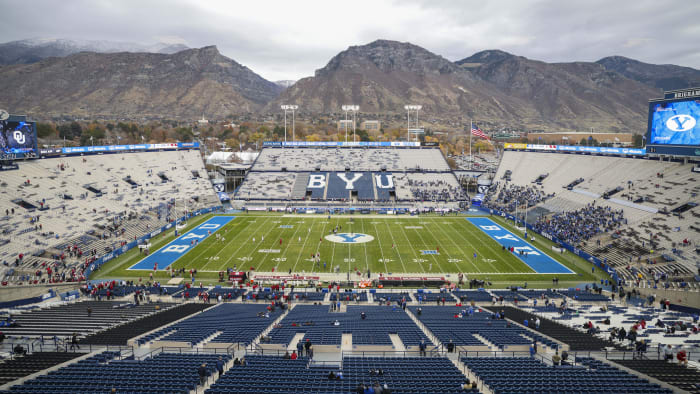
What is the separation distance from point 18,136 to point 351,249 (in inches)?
1497

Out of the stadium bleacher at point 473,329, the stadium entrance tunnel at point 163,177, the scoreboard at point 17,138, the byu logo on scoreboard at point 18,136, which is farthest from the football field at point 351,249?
the byu logo on scoreboard at point 18,136

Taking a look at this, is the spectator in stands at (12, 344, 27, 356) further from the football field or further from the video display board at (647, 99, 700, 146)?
the video display board at (647, 99, 700, 146)

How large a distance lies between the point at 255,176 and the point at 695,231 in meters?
59.3

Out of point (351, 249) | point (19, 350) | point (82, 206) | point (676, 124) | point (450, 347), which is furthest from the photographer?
point (82, 206)

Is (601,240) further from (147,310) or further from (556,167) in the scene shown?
(147,310)

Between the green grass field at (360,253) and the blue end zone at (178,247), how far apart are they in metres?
0.81

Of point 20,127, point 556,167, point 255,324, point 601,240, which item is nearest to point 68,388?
point 255,324

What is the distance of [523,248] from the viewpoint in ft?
128

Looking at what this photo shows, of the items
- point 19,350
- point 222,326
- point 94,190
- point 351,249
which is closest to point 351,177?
point 351,249

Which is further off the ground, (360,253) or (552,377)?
(552,377)

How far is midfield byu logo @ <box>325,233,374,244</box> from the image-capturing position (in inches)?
1627

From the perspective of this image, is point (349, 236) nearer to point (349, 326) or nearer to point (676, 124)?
point (349, 326)

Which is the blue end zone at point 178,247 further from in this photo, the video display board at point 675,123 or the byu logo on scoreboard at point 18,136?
the video display board at point 675,123

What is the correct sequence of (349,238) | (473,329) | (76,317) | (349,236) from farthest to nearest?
(349,236)
(349,238)
(76,317)
(473,329)
